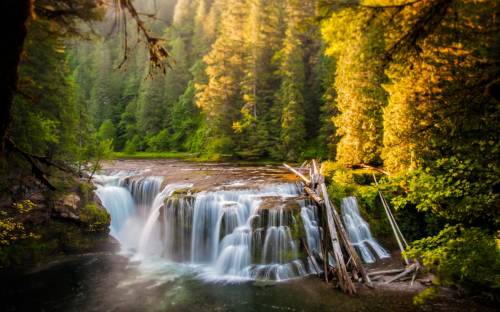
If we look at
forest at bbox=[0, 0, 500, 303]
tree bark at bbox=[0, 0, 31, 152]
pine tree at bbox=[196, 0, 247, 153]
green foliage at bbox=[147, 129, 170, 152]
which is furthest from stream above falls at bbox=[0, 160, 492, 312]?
green foliage at bbox=[147, 129, 170, 152]

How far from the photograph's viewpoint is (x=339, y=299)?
9.36 metres

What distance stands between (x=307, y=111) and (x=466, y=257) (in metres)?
26.2

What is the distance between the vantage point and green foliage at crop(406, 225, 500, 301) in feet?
19.5

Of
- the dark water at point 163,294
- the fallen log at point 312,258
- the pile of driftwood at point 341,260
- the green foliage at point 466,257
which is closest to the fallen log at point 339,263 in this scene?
the pile of driftwood at point 341,260

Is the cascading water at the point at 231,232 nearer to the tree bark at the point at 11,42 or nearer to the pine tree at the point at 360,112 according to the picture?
the pine tree at the point at 360,112

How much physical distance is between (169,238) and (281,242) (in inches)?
231

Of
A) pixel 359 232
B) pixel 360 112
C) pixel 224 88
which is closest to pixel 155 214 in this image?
pixel 359 232

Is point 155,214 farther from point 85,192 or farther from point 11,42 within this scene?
point 11,42

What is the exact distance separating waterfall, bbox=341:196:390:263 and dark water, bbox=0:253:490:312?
3.19 meters

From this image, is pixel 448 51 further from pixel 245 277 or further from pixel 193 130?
pixel 193 130

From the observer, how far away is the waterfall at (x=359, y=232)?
13.0m

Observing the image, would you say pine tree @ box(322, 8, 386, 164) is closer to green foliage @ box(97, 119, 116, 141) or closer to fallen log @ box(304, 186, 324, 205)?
fallen log @ box(304, 186, 324, 205)

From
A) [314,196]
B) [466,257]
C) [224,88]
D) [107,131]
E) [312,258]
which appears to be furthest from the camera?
[107,131]

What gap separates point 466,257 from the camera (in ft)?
21.2
